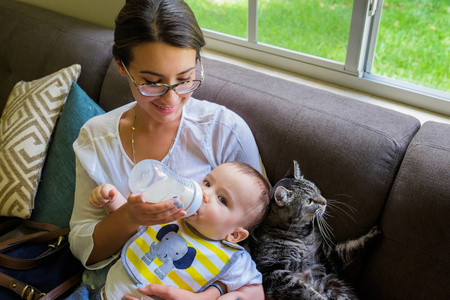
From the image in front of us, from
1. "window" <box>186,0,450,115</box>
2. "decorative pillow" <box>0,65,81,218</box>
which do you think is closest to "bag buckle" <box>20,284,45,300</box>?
"decorative pillow" <box>0,65,81,218</box>

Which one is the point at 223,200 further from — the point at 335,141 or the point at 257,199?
the point at 335,141

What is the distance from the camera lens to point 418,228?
1294mm

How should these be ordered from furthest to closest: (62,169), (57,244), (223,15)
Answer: (223,15) < (62,169) < (57,244)

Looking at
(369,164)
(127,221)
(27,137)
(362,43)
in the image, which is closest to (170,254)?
(127,221)

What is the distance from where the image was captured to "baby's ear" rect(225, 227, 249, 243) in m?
1.38

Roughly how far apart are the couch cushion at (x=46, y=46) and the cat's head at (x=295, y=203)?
1300 mm

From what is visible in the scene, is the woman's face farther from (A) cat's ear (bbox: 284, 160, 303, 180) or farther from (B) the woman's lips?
(A) cat's ear (bbox: 284, 160, 303, 180)

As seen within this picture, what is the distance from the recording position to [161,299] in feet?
4.32

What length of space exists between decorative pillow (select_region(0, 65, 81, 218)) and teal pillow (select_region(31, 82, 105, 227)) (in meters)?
0.04

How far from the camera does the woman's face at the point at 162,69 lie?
4.32 feet

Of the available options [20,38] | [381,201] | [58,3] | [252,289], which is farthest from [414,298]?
[58,3]

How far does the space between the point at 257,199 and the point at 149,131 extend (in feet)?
1.65

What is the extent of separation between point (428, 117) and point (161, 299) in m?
1.26

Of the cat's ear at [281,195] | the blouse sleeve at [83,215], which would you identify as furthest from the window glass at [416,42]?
the blouse sleeve at [83,215]
